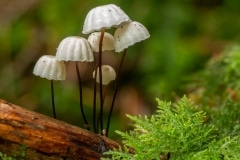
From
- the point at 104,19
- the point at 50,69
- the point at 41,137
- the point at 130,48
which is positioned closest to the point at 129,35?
the point at 104,19

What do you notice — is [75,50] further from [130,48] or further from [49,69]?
[130,48]

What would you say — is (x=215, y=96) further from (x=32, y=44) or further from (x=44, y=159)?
(x=32, y=44)

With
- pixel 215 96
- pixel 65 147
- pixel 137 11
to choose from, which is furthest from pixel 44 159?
pixel 137 11

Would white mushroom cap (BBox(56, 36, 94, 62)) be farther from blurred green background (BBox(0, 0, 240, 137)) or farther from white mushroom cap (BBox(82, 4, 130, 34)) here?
blurred green background (BBox(0, 0, 240, 137))

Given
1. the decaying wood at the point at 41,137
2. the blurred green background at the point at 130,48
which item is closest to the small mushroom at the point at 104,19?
the decaying wood at the point at 41,137

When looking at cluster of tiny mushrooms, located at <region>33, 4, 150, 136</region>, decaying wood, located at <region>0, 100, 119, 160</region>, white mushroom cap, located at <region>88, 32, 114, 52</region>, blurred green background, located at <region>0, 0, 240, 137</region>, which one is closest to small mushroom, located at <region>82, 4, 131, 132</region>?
cluster of tiny mushrooms, located at <region>33, 4, 150, 136</region>

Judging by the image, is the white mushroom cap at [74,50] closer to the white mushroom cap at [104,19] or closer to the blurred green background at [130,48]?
the white mushroom cap at [104,19]
